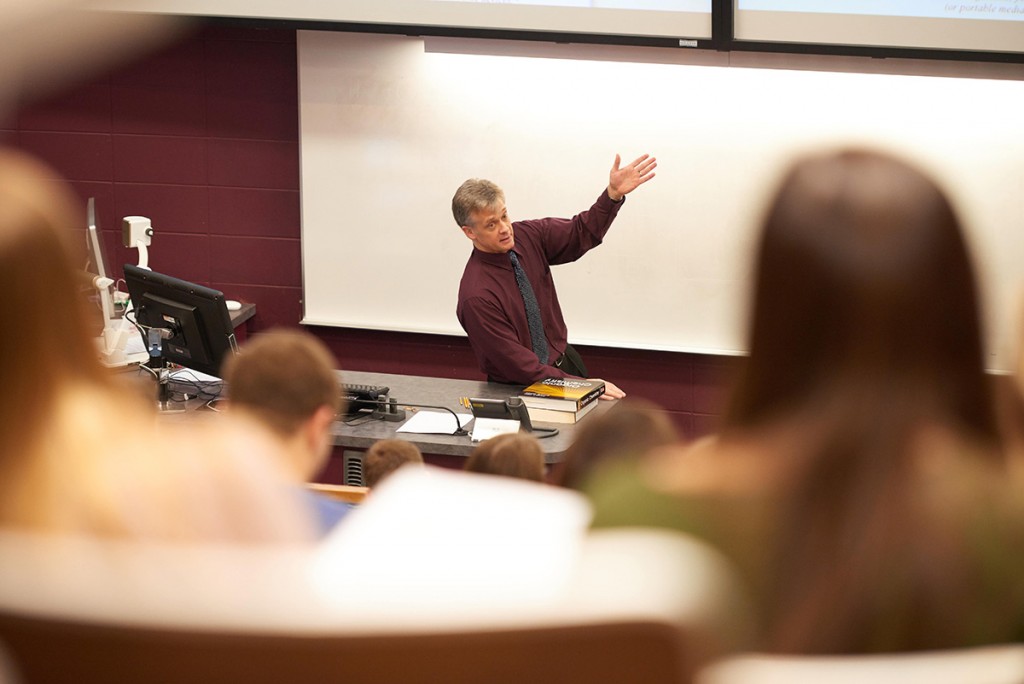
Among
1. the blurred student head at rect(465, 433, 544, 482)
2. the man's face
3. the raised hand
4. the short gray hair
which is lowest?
the blurred student head at rect(465, 433, 544, 482)

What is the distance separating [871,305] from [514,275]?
3626 millimetres

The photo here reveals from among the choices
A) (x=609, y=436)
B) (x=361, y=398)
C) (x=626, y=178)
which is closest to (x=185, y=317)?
(x=361, y=398)

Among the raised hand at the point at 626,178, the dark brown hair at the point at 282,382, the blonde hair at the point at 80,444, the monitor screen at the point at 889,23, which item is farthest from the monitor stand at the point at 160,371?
the blonde hair at the point at 80,444

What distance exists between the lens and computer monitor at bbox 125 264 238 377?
12.4 feet

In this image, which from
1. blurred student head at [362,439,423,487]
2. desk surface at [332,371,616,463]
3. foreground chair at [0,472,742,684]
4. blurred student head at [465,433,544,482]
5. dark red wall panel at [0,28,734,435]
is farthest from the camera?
dark red wall panel at [0,28,734,435]

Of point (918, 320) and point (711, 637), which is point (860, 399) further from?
point (711, 637)

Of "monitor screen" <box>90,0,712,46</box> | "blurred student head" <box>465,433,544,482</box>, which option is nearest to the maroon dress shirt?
"monitor screen" <box>90,0,712,46</box>

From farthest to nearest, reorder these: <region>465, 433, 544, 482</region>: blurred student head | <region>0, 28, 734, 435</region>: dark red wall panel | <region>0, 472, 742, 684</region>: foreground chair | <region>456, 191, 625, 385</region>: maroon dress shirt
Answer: <region>0, 28, 734, 435</region>: dark red wall panel → <region>456, 191, 625, 385</region>: maroon dress shirt → <region>465, 433, 544, 482</region>: blurred student head → <region>0, 472, 742, 684</region>: foreground chair

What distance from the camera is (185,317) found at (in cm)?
383

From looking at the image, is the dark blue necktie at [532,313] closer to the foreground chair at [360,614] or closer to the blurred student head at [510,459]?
the blurred student head at [510,459]

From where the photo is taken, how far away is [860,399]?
94 centimetres

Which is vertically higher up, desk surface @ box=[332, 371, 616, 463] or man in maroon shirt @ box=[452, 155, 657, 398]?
man in maroon shirt @ box=[452, 155, 657, 398]

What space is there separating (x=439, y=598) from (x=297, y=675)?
9 cm

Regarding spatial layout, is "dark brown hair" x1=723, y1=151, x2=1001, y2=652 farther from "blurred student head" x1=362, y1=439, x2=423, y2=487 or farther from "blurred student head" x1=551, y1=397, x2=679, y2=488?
"blurred student head" x1=362, y1=439, x2=423, y2=487
